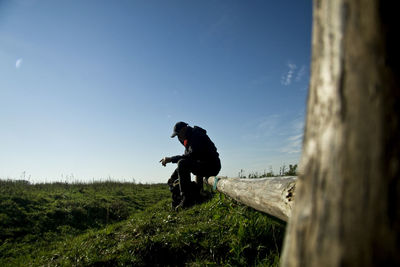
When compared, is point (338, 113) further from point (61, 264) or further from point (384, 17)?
point (61, 264)

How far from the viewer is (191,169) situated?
6.05 m

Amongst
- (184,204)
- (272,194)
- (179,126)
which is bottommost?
(184,204)

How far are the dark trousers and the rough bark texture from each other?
532 centimetres

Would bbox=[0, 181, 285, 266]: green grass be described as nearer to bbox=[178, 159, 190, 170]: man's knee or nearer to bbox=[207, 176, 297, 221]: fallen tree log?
bbox=[207, 176, 297, 221]: fallen tree log

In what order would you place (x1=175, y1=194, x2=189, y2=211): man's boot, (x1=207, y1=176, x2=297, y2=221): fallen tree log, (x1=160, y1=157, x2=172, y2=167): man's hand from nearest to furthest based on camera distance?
(x1=207, y1=176, x2=297, y2=221): fallen tree log, (x1=175, y1=194, x2=189, y2=211): man's boot, (x1=160, y1=157, x2=172, y2=167): man's hand

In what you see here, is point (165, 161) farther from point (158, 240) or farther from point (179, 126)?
point (158, 240)

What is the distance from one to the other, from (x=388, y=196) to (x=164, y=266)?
308 cm

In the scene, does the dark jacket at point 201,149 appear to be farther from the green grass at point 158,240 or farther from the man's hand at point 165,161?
the green grass at point 158,240

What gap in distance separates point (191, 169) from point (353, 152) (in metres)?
5.61

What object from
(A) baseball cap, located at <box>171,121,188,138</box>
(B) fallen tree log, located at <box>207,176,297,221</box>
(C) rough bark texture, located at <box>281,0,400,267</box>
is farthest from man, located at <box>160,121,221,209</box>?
(C) rough bark texture, located at <box>281,0,400,267</box>

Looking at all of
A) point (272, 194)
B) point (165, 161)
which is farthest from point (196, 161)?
point (272, 194)

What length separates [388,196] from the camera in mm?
518

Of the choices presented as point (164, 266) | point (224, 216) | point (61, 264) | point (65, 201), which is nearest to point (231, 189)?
point (224, 216)

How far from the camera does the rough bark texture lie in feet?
1.69
